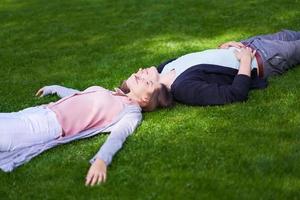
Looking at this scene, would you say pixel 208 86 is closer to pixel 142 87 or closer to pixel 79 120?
pixel 142 87

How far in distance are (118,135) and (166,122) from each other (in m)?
0.71

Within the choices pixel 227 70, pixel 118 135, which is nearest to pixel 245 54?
pixel 227 70

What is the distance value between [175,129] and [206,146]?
1.81 ft

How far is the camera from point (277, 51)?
269 inches

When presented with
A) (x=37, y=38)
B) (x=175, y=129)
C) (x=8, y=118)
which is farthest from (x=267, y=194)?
(x=37, y=38)

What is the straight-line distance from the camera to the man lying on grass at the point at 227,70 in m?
6.16

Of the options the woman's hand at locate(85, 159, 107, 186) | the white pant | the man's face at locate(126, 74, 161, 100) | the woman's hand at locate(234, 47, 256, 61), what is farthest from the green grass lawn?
the woman's hand at locate(234, 47, 256, 61)

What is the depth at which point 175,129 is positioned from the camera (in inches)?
228

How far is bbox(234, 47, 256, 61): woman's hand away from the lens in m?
6.46

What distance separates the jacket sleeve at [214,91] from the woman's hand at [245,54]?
357mm

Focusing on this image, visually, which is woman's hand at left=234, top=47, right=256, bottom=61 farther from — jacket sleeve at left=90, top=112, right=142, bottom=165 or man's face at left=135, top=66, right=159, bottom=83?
jacket sleeve at left=90, top=112, right=142, bottom=165

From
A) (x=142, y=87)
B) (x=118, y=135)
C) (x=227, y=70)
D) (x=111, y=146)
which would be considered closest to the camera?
(x=111, y=146)

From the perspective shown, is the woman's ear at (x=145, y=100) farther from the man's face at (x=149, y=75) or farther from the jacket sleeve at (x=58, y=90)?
the jacket sleeve at (x=58, y=90)

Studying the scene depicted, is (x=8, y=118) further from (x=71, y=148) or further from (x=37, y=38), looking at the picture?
(x=37, y=38)
